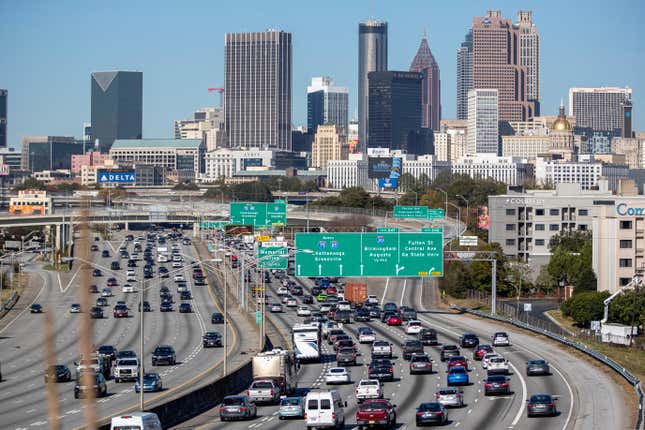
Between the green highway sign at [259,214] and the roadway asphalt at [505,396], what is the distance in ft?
118

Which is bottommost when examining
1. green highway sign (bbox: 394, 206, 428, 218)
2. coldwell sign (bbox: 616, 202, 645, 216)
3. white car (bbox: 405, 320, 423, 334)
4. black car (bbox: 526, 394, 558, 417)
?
white car (bbox: 405, 320, 423, 334)

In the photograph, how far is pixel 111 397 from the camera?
4919cm

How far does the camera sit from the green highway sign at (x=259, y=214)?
404ft

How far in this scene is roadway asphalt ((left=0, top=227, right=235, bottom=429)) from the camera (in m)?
45.3

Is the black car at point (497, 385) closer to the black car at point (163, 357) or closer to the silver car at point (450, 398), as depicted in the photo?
the silver car at point (450, 398)

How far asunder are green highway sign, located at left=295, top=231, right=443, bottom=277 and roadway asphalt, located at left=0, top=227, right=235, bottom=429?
857 centimetres

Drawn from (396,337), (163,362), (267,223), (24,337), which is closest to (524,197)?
(267,223)

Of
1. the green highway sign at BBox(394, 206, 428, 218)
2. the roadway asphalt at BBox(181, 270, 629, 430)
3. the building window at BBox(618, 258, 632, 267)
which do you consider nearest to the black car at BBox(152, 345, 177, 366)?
the roadway asphalt at BBox(181, 270, 629, 430)

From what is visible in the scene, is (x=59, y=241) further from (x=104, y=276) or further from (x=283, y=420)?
(x=283, y=420)

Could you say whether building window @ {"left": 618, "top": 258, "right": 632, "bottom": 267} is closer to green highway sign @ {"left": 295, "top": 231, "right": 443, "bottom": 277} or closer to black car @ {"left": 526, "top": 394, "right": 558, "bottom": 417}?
green highway sign @ {"left": 295, "top": 231, "right": 443, "bottom": 277}

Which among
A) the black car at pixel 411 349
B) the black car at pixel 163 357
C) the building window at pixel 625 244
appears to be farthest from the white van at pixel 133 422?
the building window at pixel 625 244

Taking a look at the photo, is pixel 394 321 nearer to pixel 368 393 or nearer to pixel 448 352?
pixel 448 352

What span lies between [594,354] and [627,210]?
42717 millimetres

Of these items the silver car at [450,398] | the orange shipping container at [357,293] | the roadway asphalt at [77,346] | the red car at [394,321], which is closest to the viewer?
the roadway asphalt at [77,346]
